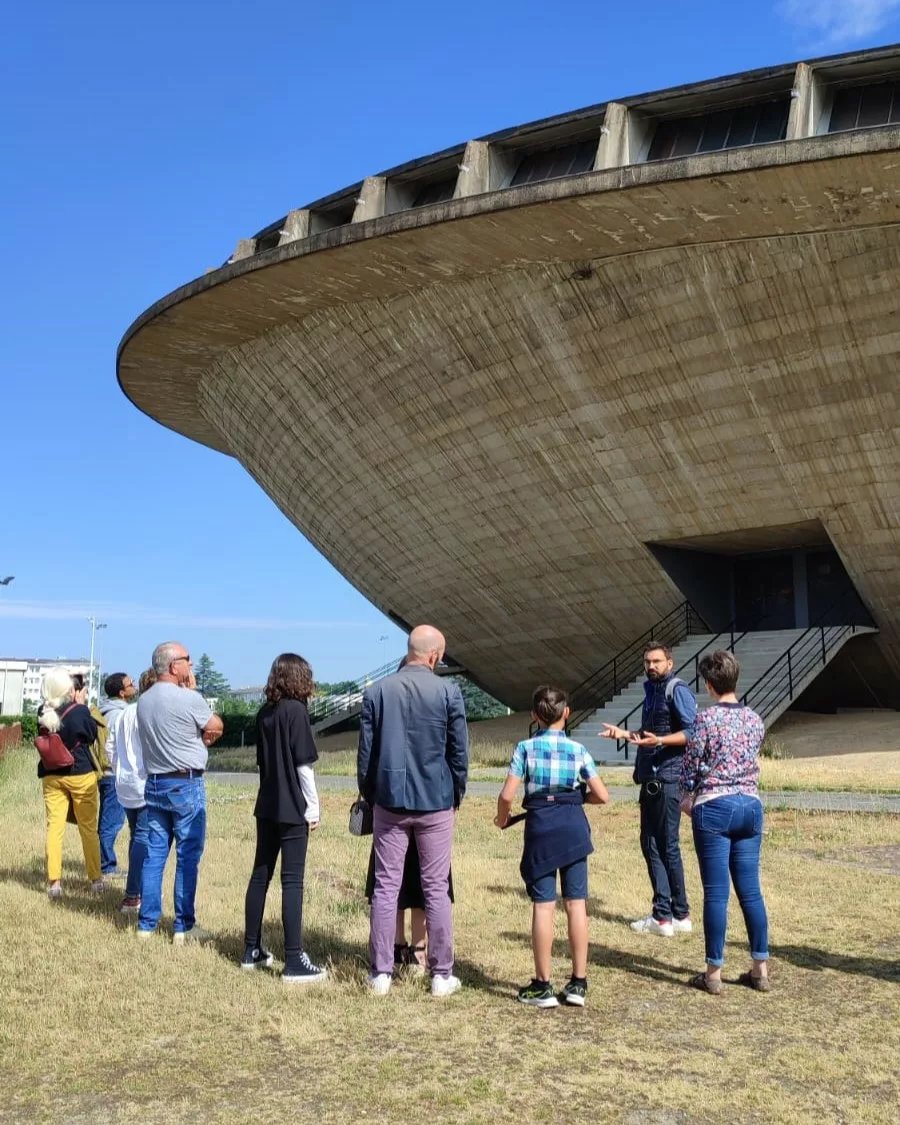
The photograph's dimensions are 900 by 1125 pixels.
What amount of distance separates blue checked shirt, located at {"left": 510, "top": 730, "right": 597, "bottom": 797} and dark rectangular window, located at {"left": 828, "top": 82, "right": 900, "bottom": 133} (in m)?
14.1

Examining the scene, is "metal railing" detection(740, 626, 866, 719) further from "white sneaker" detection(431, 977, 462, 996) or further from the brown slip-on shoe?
"white sneaker" detection(431, 977, 462, 996)

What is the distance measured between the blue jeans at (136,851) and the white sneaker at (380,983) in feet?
6.93

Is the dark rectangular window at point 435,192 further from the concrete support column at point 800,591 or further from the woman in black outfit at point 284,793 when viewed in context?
the woman in black outfit at point 284,793

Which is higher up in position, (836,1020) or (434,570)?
(434,570)

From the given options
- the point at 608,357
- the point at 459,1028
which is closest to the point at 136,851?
the point at 459,1028

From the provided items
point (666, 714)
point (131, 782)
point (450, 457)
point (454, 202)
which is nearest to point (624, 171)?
point (454, 202)

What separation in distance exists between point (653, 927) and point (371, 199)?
1568 centimetres

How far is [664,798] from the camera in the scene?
6609 mm

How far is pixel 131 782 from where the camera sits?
7.14 metres

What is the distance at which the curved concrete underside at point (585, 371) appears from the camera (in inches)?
587

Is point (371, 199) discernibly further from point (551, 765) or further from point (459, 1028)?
point (459, 1028)

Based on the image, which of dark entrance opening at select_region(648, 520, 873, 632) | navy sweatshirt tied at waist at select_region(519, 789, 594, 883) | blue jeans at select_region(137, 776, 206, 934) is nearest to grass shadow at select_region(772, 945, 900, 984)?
navy sweatshirt tied at waist at select_region(519, 789, 594, 883)

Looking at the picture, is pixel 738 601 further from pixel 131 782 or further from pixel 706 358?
pixel 131 782

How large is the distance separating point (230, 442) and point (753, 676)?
47.7ft
